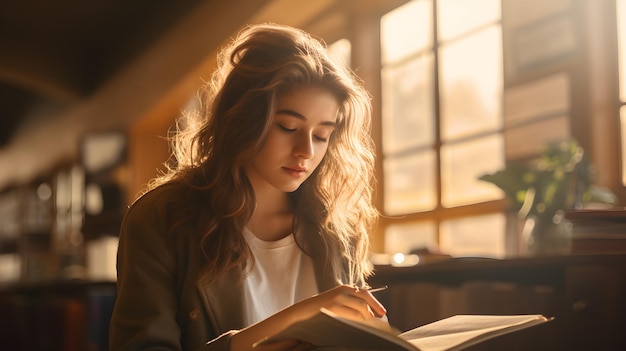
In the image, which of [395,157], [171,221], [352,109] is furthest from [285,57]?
[395,157]

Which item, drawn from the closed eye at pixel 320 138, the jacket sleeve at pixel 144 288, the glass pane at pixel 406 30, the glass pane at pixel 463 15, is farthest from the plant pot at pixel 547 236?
the glass pane at pixel 406 30

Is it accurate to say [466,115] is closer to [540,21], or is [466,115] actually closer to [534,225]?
[540,21]

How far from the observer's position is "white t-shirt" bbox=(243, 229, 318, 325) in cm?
186

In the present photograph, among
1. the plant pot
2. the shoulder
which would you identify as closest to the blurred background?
the plant pot

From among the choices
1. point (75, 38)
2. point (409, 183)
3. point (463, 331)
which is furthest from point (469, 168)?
point (75, 38)

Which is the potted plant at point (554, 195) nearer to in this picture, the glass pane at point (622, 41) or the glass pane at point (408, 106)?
the glass pane at point (622, 41)

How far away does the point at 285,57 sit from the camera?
1.82 meters

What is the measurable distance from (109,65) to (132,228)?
7488 mm

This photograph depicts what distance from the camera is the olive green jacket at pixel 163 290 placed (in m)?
1.66

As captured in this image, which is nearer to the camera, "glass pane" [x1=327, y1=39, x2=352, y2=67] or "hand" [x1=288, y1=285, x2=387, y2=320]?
"hand" [x1=288, y1=285, x2=387, y2=320]

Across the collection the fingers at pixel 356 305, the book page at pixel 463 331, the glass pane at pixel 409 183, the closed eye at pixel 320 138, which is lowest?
the book page at pixel 463 331

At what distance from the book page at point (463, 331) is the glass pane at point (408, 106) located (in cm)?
310

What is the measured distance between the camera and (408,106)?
4.77m

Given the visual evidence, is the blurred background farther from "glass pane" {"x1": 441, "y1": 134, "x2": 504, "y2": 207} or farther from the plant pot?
the plant pot
